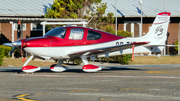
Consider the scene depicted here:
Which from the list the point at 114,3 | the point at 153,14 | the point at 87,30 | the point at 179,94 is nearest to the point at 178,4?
the point at 153,14

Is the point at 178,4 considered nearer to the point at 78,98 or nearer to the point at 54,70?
the point at 54,70

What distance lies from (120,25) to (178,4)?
9049mm

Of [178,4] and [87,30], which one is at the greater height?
[178,4]

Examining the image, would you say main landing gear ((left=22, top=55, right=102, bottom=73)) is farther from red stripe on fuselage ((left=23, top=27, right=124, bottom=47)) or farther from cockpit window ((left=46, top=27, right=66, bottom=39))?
cockpit window ((left=46, top=27, right=66, bottom=39))

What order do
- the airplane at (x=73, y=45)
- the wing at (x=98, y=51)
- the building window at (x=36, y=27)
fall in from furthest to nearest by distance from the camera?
the building window at (x=36, y=27) → the wing at (x=98, y=51) → the airplane at (x=73, y=45)

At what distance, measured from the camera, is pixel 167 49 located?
124ft

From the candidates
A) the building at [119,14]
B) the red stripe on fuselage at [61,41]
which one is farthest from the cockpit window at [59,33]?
the building at [119,14]

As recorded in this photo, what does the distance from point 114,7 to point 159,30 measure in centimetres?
2132

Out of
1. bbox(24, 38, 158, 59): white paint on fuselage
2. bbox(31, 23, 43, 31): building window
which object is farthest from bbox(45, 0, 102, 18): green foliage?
bbox(24, 38, 158, 59): white paint on fuselage

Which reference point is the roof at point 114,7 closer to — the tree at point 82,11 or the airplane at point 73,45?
the tree at point 82,11

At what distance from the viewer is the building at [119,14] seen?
1377 inches

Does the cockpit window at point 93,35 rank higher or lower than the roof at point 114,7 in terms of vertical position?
lower

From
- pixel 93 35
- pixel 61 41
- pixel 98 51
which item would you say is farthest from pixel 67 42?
pixel 98 51

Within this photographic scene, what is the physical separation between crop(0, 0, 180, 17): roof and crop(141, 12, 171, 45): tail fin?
18.8m
